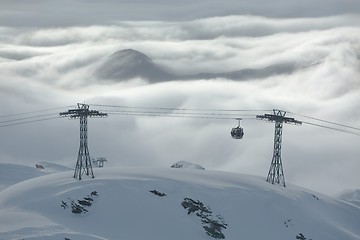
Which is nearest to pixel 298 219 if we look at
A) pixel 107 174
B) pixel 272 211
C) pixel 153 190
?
pixel 272 211

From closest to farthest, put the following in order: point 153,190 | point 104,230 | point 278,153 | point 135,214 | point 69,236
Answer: point 69,236, point 104,230, point 135,214, point 153,190, point 278,153

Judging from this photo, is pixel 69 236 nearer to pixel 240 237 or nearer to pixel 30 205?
pixel 30 205

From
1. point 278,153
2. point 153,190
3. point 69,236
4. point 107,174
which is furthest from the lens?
point 278,153

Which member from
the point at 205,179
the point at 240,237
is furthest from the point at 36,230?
the point at 205,179

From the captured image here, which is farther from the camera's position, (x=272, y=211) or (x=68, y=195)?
(x=272, y=211)

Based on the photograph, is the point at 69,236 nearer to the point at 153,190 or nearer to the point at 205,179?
the point at 153,190

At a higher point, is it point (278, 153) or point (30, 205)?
point (278, 153)
